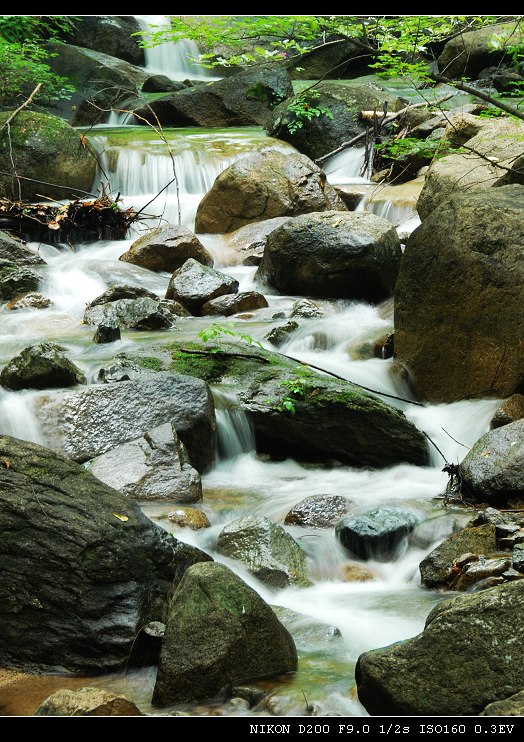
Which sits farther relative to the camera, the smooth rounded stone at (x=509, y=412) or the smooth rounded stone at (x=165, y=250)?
the smooth rounded stone at (x=165, y=250)

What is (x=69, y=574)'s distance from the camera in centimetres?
348

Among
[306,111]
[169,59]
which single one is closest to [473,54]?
[306,111]

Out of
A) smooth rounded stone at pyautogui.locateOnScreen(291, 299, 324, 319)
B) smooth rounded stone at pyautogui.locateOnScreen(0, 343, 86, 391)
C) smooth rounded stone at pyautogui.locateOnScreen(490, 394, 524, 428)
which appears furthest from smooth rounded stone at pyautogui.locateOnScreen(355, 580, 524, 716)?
smooth rounded stone at pyautogui.locateOnScreen(291, 299, 324, 319)

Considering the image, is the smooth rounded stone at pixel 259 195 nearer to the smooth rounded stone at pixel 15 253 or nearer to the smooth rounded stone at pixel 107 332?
the smooth rounded stone at pixel 15 253

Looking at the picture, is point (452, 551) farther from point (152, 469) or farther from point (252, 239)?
point (252, 239)

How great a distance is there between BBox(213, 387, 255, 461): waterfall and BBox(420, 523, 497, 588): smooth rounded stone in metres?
2.26

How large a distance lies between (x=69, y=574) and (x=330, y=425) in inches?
128

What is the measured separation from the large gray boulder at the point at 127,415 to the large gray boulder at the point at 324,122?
9.94m

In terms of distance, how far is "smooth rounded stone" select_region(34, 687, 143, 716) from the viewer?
2.73 meters

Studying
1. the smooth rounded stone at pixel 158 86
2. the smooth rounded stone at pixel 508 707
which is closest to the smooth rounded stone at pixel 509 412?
the smooth rounded stone at pixel 508 707

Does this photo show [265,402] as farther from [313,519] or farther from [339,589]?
[339,589]

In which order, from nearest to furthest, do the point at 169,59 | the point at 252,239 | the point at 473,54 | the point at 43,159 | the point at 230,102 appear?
the point at 252,239
the point at 43,159
the point at 230,102
the point at 473,54
the point at 169,59

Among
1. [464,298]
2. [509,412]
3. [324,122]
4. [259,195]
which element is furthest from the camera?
[324,122]

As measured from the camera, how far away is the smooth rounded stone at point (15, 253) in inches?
421
